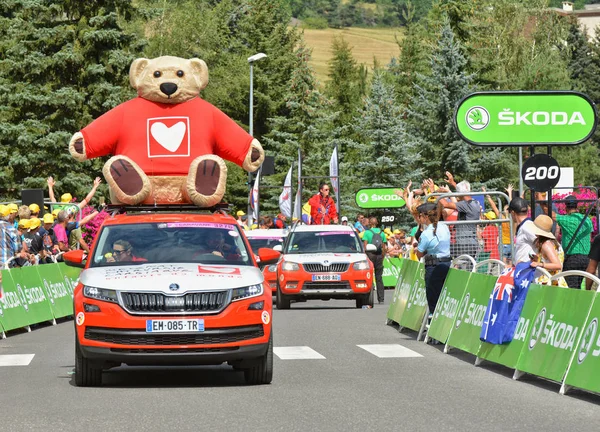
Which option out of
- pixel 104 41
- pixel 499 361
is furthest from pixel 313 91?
pixel 499 361

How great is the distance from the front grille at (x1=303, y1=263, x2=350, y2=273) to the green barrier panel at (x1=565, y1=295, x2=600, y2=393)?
15474mm

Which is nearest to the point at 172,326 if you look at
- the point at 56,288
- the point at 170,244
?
the point at 170,244

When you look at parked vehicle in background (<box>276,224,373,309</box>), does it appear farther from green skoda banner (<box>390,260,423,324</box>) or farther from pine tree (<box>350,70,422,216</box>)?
pine tree (<box>350,70,422,216</box>)

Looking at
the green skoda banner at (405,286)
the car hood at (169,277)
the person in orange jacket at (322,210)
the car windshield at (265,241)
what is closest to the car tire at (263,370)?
the car hood at (169,277)

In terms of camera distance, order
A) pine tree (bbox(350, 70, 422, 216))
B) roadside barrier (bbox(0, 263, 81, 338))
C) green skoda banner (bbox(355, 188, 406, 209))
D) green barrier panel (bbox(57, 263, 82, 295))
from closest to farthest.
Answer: roadside barrier (bbox(0, 263, 81, 338)) → green barrier panel (bbox(57, 263, 82, 295)) → green skoda banner (bbox(355, 188, 406, 209)) → pine tree (bbox(350, 70, 422, 216))

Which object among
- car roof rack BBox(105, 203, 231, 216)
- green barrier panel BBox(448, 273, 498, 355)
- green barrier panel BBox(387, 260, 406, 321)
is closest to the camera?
car roof rack BBox(105, 203, 231, 216)

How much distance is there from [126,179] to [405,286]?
19.8 ft

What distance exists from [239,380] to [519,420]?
3.98 metres

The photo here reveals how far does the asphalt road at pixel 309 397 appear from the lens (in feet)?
32.8

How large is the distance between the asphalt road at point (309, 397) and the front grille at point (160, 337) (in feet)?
1.51

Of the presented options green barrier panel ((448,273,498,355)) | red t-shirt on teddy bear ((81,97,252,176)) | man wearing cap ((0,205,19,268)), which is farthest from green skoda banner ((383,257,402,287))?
green barrier panel ((448,273,498,355))

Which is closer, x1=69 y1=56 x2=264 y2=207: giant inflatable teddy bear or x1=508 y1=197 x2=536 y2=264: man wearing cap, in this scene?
x1=508 y1=197 x2=536 y2=264: man wearing cap

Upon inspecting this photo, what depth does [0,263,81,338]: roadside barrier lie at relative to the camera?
20734 millimetres

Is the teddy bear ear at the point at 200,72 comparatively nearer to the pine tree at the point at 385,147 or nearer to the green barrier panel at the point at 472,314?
the green barrier panel at the point at 472,314
